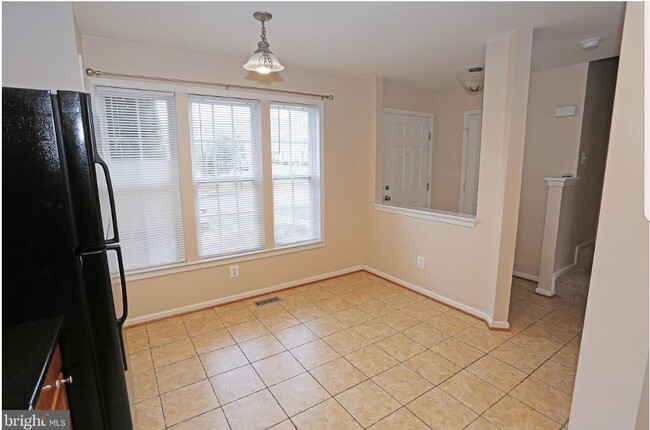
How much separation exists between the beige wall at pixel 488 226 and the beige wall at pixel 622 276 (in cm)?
138

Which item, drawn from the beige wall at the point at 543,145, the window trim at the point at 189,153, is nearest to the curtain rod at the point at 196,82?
the window trim at the point at 189,153

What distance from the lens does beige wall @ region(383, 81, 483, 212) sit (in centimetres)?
422

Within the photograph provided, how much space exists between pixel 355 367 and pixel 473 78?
2.77 meters

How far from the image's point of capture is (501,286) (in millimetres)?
2746

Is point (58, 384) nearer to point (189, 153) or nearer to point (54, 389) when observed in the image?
point (54, 389)

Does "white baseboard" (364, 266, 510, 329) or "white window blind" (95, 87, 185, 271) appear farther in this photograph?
"white baseboard" (364, 266, 510, 329)

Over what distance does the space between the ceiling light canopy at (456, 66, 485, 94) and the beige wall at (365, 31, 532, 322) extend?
0.58 m

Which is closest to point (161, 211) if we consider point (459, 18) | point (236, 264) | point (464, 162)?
point (236, 264)

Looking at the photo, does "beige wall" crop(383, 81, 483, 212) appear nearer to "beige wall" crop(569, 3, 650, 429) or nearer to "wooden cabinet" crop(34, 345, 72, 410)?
"beige wall" crop(569, 3, 650, 429)

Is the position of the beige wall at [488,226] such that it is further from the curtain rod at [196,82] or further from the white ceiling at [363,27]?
the curtain rod at [196,82]

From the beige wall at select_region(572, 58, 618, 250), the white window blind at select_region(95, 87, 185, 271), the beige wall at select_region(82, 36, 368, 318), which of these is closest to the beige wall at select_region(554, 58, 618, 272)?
the beige wall at select_region(572, 58, 618, 250)

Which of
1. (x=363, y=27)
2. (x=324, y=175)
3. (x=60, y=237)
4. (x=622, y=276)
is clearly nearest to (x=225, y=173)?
(x=324, y=175)

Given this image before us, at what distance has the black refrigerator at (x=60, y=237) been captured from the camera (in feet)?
3.69

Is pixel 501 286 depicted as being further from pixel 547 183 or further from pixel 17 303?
pixel 17 303
